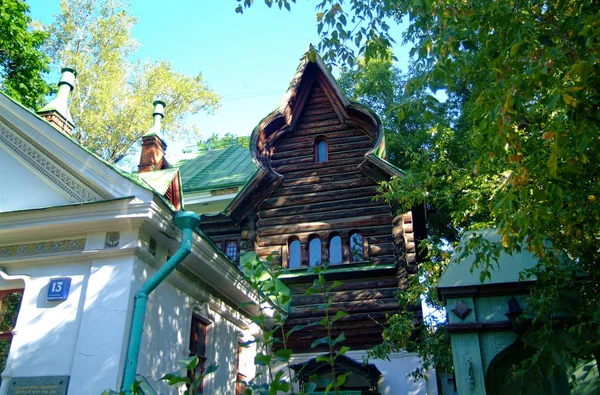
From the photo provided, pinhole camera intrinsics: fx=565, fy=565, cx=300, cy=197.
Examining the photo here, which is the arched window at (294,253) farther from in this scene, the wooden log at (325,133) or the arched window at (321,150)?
the wooden log at (325,133)

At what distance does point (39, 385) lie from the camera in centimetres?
668

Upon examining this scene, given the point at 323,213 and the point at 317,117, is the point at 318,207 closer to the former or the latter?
the point at 323,213

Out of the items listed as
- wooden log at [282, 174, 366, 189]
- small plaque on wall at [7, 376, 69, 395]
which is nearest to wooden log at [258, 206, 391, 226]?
wooden log at [282, 174, 366, 189]

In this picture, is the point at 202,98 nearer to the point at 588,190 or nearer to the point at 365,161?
the point at 365,161

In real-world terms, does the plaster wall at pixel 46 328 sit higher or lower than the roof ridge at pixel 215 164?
lower

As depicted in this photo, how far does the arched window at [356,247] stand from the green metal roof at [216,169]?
3408 millimetres

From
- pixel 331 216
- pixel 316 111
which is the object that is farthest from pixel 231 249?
pixel 316 111

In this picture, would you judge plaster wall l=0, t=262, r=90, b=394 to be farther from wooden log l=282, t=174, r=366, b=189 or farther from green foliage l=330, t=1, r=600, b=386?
wooden log l=282, t=174, r=366, b=189

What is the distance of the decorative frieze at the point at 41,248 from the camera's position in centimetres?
738

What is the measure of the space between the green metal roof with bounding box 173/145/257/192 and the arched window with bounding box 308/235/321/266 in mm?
2635

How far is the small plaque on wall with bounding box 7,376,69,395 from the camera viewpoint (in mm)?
6562

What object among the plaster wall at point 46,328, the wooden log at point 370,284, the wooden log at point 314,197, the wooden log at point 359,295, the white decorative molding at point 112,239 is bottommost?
the plaster wall at point 46,328

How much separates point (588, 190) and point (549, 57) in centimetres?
164

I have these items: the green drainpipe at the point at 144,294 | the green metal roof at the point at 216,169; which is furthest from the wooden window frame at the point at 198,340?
the green metal roof at the point at 216,169
